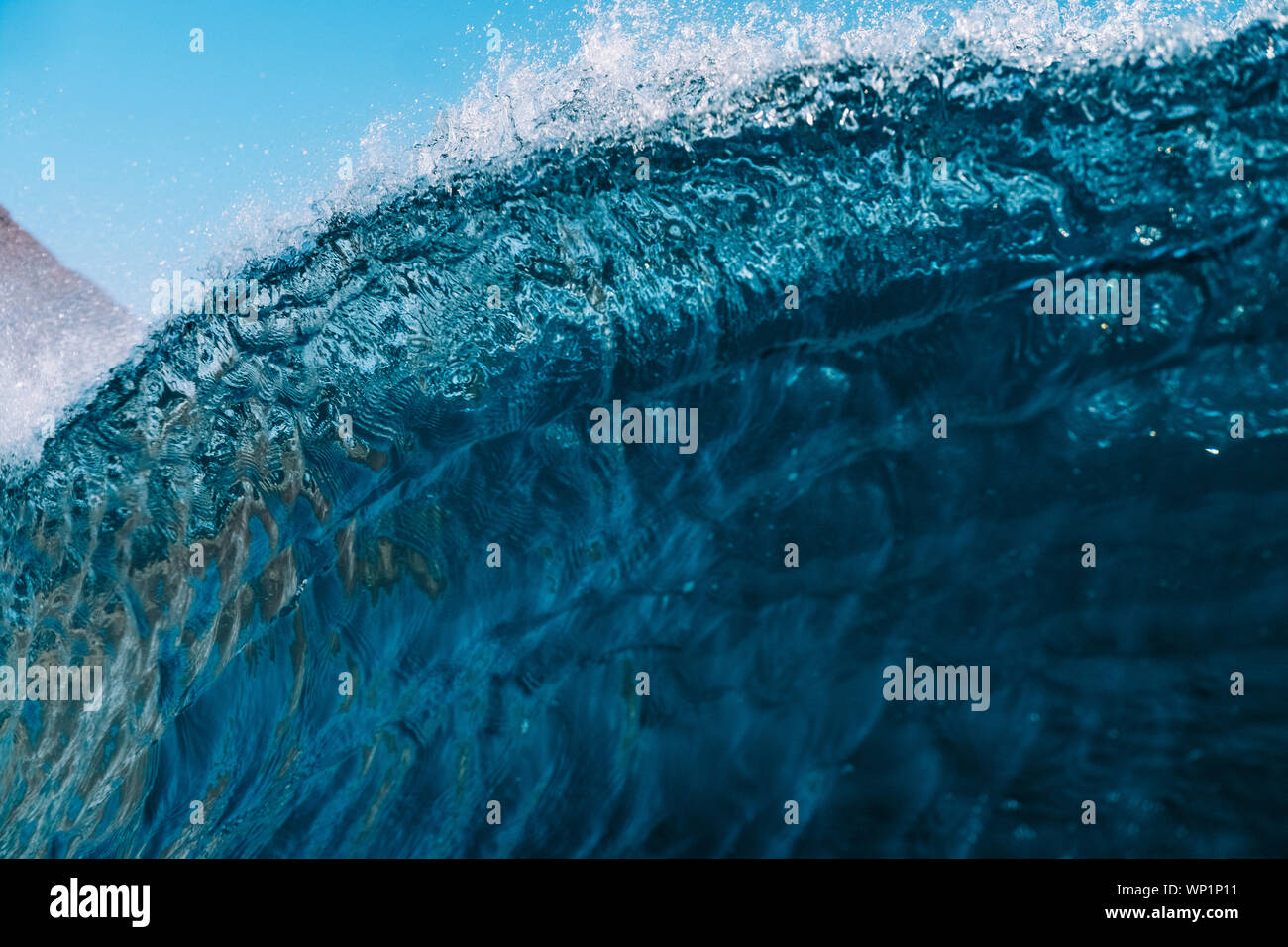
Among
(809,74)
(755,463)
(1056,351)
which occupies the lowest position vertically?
(755,463)

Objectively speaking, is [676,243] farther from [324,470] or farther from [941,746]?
[941,746]

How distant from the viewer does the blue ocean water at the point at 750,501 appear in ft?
7.06

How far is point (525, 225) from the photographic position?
10.3 ft

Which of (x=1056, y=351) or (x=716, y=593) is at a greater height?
(x=1056, y=351)

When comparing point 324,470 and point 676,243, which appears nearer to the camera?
point 676,243

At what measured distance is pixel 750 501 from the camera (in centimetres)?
263

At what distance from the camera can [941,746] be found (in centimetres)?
213

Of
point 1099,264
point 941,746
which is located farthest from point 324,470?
point 1099,264

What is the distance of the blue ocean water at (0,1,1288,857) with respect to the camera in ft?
7.06
